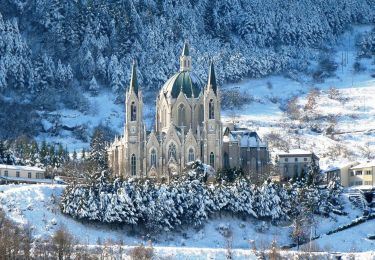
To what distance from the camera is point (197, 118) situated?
511ft

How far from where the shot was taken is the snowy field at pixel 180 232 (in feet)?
391

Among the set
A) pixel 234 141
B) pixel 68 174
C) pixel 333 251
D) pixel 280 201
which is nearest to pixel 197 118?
pixel 234 141

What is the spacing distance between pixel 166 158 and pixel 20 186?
25.6 meters

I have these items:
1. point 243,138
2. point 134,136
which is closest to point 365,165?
point 243,138

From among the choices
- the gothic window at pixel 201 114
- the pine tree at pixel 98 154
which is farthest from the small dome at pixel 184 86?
the pine tree at pixel 98 154

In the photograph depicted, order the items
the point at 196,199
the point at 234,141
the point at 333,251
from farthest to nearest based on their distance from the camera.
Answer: the point at 234,141, the point at 196,199, the point at 333,251

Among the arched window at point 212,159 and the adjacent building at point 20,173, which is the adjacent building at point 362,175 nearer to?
the arched window at point 212,159

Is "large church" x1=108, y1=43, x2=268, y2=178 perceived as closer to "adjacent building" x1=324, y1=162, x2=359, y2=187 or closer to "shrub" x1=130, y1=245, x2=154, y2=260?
"adjacent building" x1=324, y1=162, x2=359, y2=187

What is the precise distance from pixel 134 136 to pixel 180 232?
1226 inches

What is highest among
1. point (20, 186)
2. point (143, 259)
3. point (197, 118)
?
point (197, 118)

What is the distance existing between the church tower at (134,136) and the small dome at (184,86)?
5.05m

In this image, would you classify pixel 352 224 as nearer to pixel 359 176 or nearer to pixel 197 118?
pixel 359 176

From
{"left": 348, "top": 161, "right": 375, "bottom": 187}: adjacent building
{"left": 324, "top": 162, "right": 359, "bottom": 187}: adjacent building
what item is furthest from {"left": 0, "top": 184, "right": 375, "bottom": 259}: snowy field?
{"left": 324, "top": 162, "right": 359, "bottom": 187}: adjacent building

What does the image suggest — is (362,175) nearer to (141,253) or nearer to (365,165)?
(365,165)
